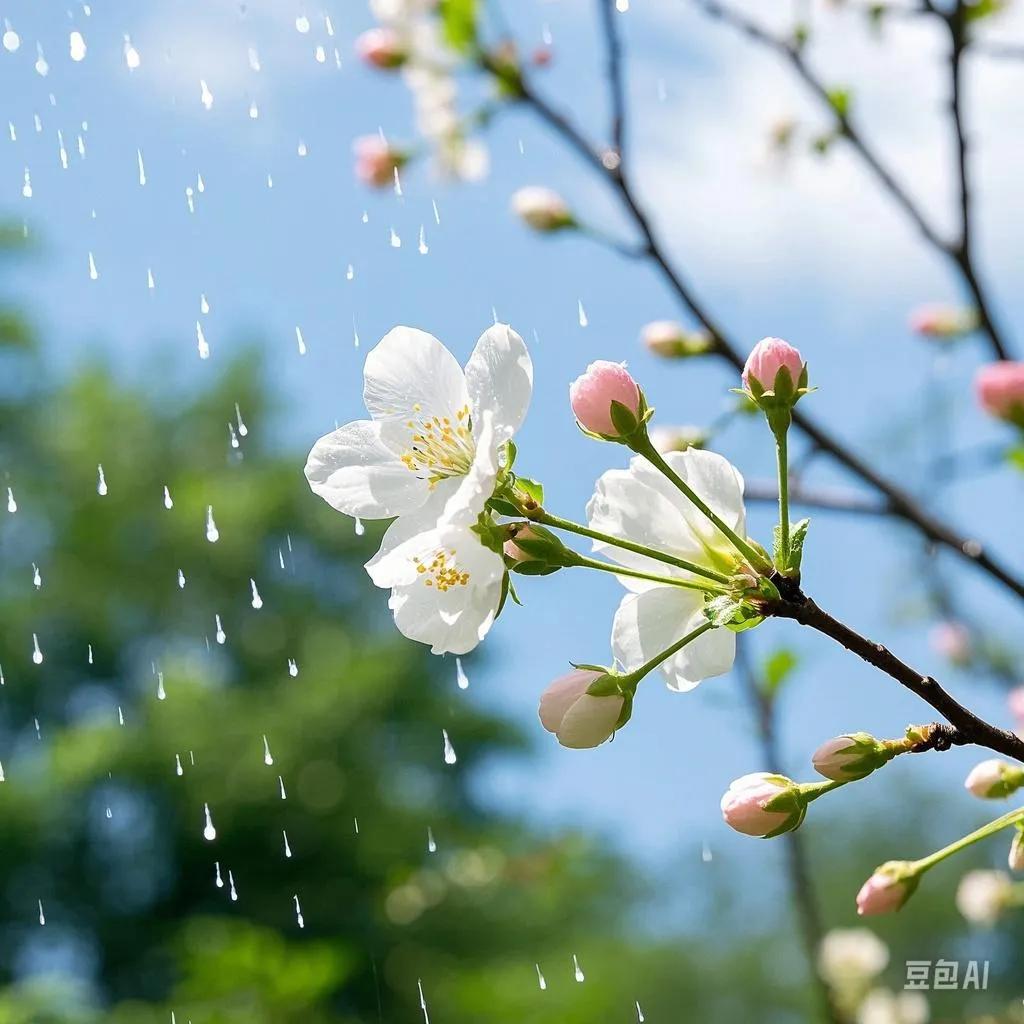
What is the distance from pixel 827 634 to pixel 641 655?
0.09 metres

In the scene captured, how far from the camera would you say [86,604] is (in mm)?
8766

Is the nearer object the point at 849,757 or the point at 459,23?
the point at 849,757

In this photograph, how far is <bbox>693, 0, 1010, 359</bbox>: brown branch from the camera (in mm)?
1008

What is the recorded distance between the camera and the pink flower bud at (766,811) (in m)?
0.44

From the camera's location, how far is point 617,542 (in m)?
0.39

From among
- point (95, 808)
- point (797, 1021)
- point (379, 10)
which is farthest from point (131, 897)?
point (379, 10)

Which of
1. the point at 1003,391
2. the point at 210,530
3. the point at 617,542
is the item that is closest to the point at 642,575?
the point at 617,542

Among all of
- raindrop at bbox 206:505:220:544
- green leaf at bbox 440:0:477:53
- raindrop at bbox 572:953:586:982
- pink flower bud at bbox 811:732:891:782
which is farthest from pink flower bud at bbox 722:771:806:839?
raindrop at bbox 572:953:586:982

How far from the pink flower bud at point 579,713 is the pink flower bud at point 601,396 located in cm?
9

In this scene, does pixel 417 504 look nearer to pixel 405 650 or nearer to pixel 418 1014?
pixel 418 1014

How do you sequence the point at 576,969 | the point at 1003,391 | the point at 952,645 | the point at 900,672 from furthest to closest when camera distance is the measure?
1. the point at 576,969
2. the point at 952,645
3. the point at 1003,391
4. the point at 900,672

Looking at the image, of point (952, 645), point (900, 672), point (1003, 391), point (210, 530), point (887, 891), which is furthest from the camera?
point (952, 645)

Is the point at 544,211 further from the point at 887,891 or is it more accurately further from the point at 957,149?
the point at 887,891

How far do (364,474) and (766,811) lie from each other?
0.19m
